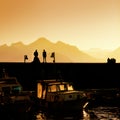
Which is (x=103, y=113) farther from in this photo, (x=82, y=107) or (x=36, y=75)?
(x=36, y=75)

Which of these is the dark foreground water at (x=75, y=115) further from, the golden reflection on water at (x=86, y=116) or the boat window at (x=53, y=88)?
the boat window at (x=53, y=88)

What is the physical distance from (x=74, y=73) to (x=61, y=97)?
21.5 meters

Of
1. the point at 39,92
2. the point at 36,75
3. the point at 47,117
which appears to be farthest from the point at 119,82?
the point at 47,117

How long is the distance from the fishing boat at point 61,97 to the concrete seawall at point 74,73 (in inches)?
642

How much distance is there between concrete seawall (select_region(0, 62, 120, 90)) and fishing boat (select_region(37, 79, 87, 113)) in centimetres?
1631

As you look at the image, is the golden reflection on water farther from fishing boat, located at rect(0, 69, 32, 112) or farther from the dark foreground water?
fishing boat, located at rect(0, 69, 32, 112)

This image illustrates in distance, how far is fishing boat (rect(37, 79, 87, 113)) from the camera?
40.2 metres

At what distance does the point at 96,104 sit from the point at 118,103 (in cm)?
217

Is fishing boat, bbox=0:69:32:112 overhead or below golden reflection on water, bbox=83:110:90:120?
overhead

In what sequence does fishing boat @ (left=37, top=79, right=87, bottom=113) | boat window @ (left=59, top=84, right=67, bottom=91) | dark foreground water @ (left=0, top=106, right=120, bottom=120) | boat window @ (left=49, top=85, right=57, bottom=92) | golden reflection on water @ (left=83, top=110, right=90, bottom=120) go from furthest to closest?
1. boat window @ (left=49, top=85, right=57, bottom=92)
2. boat window @ (left=59, top=84, right=67, bottom=91)
3. fishing boat @ (left=37, top=79, right=87, bottom=113)
4. golden reflection on water @ (left=83, top=110, right=90, bottom=120)
5. dark foreground water @ (left=0, top=106, right=120, bottom=120)

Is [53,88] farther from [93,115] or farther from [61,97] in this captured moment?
[93,115]

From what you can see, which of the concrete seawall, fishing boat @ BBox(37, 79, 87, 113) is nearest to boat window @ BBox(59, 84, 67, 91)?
fishing boat @ BBox(37, 79, 87, 113)

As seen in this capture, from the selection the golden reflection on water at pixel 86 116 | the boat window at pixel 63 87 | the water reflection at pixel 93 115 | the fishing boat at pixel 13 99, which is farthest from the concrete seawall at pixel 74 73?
the golden reflection on water at pixel 86 116

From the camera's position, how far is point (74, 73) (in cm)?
6156
